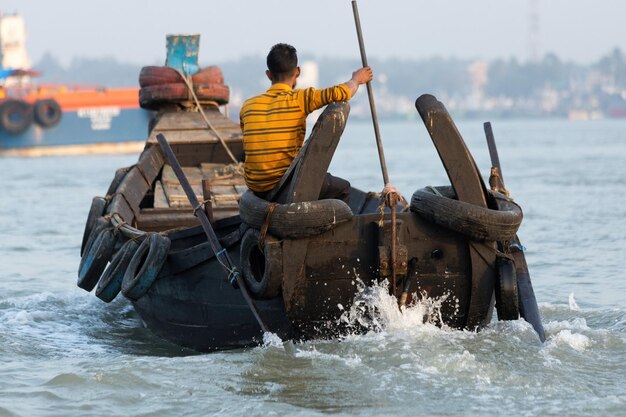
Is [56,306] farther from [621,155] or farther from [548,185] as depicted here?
[621,155]

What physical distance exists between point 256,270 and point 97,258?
2168mm

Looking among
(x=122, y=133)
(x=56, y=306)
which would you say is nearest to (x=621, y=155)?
(x=122, y=133)

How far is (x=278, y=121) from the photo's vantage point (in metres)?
7.64

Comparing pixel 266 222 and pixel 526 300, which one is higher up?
pixel 266 222

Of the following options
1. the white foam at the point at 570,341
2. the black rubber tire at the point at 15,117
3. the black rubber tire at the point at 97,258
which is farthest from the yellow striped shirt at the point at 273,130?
the black rubber tire at the point at 15,117

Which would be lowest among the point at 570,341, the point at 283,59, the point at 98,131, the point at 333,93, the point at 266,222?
the point at 570,341

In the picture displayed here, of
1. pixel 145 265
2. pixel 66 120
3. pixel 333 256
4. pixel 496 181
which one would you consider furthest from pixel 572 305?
pixel 66 120

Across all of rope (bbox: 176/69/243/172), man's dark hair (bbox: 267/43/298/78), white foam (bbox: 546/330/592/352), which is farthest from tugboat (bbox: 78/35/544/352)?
rope (bbox: 176/69/243/172)

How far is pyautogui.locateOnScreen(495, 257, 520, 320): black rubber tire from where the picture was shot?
749cm

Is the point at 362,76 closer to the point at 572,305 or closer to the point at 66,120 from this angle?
the point at 572,305

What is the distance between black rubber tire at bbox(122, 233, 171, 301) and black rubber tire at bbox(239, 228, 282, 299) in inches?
35.4

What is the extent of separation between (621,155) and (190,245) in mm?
36179

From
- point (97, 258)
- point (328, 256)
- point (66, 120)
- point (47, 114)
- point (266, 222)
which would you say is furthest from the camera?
point (66, 120)

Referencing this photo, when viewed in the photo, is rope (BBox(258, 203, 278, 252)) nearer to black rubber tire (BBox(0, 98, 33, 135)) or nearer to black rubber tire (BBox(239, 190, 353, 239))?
black rubber tire (BBox(239, 190, 353, 239))
